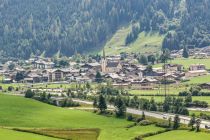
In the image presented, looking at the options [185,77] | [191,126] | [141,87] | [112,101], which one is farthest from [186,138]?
[185,77]

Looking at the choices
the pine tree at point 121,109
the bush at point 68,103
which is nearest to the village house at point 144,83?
the bush at point 68,103

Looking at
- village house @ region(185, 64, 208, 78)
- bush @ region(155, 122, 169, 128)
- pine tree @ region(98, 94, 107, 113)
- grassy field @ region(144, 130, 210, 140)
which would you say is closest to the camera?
grassy field @ region(144, 130, 210, 140)

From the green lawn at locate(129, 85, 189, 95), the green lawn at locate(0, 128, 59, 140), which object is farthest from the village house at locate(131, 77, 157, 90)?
the green lawn at locate(0, 128, 59, 140)

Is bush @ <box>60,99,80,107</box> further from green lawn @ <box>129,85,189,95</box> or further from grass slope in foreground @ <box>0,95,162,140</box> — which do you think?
green lawn @ <box>129,85,189,95</box>

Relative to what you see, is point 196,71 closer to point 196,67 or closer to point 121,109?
point 196,67

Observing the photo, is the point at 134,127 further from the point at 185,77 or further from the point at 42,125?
the point at 185,77

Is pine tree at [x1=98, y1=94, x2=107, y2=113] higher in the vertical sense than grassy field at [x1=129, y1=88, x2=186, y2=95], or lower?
higher

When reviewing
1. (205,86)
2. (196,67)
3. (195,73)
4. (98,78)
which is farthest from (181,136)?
(196,67)

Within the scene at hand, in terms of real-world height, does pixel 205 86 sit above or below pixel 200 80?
below
